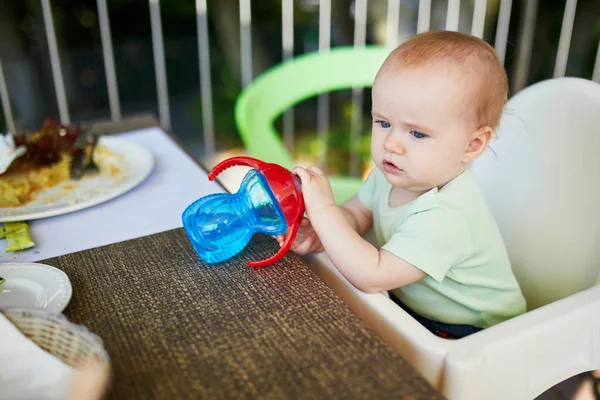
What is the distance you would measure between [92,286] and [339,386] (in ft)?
1.22

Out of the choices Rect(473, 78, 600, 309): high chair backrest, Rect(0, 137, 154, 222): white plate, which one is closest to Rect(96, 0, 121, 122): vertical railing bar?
Rect(0, 137, 154, 222): white plate

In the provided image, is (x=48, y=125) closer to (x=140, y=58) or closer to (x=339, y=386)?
(x=339, y=386)

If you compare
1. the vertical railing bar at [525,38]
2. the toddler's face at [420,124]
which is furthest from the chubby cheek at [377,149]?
the vertical railing bar at [525,38]

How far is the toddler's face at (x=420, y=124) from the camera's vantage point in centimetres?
80

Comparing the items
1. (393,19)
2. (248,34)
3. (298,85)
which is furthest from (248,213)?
(393,19)

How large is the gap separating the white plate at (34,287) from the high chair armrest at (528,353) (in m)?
0.47

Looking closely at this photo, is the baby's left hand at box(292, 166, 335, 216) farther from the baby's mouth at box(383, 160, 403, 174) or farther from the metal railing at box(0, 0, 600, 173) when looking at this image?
the metal railing at box(0, 0, 600, 173)

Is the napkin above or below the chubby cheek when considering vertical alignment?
below

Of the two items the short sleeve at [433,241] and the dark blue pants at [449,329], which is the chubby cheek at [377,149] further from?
the dark blue pants at [449,329]

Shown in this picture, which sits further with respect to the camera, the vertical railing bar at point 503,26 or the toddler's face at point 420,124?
the vertical railing bar at point 503,26

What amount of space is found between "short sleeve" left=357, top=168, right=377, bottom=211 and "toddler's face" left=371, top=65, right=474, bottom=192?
164 millimetres

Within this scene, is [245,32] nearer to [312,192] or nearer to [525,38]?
[525,38]

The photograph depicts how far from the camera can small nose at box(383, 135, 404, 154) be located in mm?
839

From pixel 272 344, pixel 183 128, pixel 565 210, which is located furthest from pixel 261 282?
pixel 183 128
